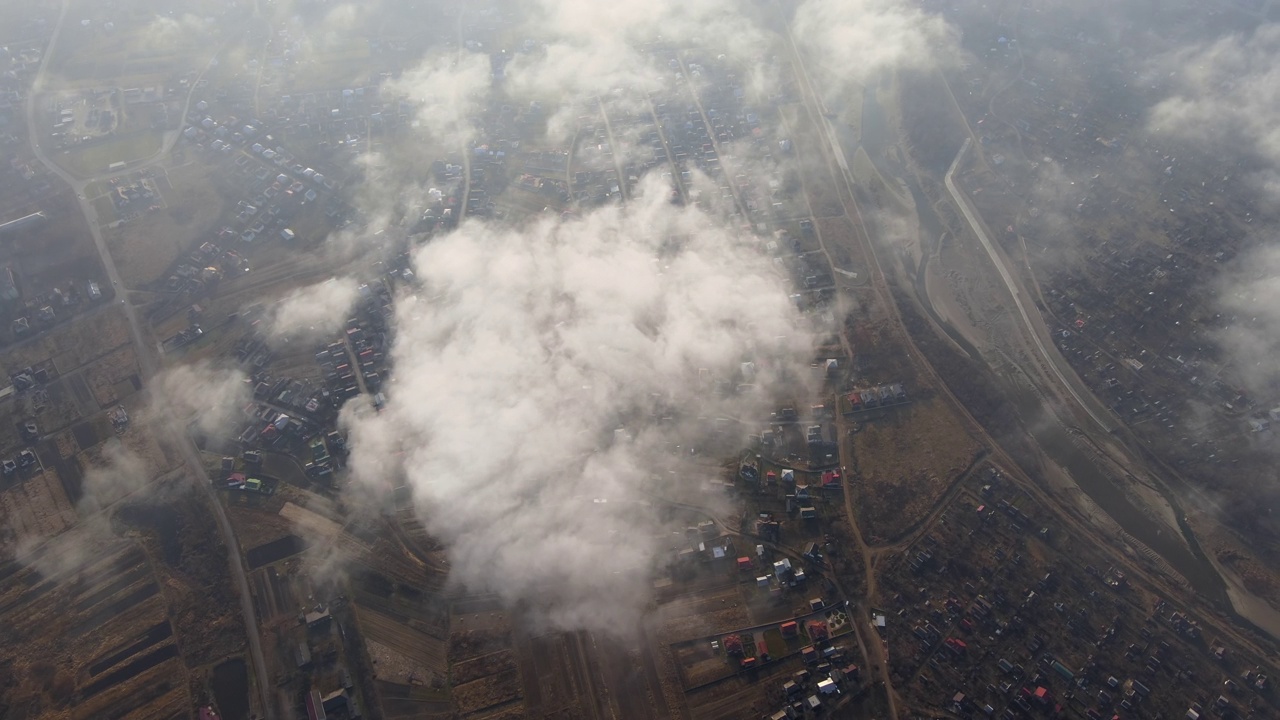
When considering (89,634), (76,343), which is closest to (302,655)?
(89,634)

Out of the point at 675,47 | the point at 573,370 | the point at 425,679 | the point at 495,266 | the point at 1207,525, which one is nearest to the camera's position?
the point at 425,679

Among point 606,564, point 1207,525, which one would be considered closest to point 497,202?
point 606,564

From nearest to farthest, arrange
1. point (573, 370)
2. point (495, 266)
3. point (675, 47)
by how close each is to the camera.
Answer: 1. point (573, 370)
2. point (495, 266)
3. point (675, 47)

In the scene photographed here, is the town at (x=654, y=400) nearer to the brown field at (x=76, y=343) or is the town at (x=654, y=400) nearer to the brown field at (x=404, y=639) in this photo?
the brown field at (x=404, y=639)

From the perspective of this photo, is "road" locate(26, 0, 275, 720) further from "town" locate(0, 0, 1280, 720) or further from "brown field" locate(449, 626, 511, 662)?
"brown field" locate(449, 626, 511, 662)

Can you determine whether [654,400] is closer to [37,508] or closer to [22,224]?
[37,508]

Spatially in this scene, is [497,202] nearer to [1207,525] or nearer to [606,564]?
[606,564]

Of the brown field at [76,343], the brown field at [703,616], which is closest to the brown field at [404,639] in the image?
the brown field at [703,616]
